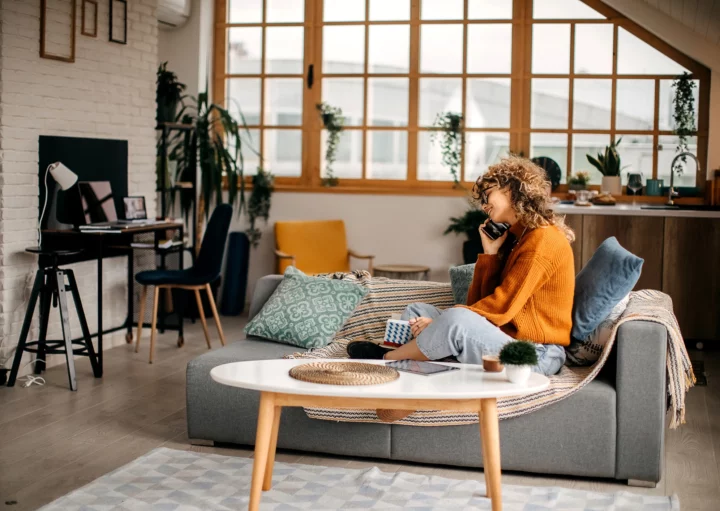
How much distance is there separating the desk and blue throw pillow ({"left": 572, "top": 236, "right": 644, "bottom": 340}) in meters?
2.82

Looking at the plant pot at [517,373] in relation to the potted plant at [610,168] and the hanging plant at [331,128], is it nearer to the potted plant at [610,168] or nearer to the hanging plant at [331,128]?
the potted plant at [610,168]

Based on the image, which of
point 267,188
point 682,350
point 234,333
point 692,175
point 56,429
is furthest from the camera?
point 267,188

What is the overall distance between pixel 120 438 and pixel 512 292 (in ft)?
6.10

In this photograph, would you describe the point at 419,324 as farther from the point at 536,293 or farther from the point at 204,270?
the point at 204,270

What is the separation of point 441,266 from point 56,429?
4.10m

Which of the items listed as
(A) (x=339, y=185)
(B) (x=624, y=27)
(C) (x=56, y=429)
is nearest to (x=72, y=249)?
(C) (x=56, y=429)

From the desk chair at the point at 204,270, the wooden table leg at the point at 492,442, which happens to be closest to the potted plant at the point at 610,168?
the desk chair at the point at 204,270

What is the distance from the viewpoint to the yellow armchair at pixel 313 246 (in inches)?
295

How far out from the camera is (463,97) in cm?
773

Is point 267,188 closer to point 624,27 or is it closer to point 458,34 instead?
point 458,34

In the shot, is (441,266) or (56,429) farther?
(441,266)

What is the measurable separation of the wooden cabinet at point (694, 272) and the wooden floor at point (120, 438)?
1076 millimetres

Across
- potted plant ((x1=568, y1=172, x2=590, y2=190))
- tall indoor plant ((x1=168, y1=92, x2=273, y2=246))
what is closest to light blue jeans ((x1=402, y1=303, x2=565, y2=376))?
potted plant ((x1=568, y1=172, x2=590, y2=190))

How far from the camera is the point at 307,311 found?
4367 millimetres
